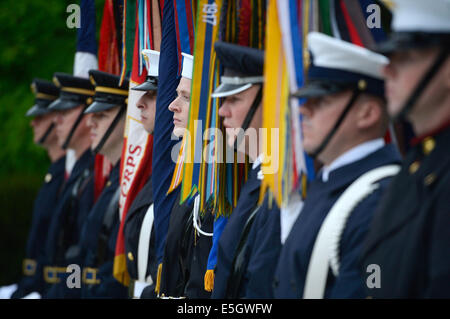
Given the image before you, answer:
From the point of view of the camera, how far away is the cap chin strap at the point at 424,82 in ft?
9.34

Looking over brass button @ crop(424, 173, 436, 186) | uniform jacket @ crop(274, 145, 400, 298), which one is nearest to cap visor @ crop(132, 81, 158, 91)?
uniform jacket @ crop(274, 145, 400, 298)

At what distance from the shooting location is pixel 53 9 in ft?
41.7

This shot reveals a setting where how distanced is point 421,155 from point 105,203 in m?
4.79

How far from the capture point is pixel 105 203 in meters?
7.43

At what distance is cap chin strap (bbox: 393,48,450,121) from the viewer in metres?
2.85

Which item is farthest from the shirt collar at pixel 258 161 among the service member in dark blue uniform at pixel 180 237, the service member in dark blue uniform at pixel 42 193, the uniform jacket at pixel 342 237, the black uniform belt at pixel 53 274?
the service member in dark blue uniform at pixel 42 193

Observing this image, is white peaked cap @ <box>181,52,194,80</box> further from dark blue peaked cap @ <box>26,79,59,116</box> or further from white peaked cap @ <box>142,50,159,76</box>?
dark blue peaked cap @ <box>26,79,59,116</box>

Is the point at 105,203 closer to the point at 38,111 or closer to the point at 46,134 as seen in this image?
the point at 46,134

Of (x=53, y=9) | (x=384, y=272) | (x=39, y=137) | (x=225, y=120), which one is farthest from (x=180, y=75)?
(x=53, y=9)

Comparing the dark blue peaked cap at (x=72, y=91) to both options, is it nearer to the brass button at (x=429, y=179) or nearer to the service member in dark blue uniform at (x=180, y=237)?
the service member in dark blue uniform at (x=180, y=237)

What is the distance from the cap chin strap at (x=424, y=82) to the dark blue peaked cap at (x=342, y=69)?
1.42 ft

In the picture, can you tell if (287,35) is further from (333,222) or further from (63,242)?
(63,242)

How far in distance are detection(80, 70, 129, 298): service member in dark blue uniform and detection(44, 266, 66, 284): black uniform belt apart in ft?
2.34

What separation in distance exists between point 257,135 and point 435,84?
5.44 ft
